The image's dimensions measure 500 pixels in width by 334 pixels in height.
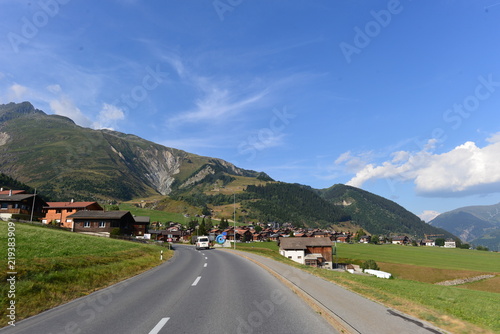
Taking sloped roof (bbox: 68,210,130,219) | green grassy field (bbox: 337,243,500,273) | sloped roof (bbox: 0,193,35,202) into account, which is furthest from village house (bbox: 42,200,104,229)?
green grassy field (bbox: 337,243,500,273)

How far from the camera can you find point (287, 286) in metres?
14.1

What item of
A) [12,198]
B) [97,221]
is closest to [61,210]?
[12,198]

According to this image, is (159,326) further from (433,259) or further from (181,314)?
(433,259)

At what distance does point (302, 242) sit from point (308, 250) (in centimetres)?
267

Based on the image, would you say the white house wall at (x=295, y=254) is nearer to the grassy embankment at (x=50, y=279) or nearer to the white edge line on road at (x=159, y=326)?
the grassy embankment at (x=50, y=279)

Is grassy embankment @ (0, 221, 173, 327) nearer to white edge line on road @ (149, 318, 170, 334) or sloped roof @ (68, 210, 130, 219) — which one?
white edge line on road @ (149, 318, 170, 334)

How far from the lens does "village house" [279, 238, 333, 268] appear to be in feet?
251

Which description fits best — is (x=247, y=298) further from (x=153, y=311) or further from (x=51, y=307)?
(x=51, y=307)

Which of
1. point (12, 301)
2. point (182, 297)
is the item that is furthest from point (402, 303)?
point (12, 301)

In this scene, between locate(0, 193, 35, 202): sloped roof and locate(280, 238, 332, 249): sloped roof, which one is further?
locate(280, 238, 332, 249): sloped roof

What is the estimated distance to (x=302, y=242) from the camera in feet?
268

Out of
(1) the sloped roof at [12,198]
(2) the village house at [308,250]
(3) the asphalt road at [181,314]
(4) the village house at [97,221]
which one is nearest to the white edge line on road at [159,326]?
(3) the asphalt road at [181,314]

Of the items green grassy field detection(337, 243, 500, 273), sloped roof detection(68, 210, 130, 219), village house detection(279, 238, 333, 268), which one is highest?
sloped roof detection(68, 210, 130, 219)

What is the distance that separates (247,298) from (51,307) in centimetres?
688
